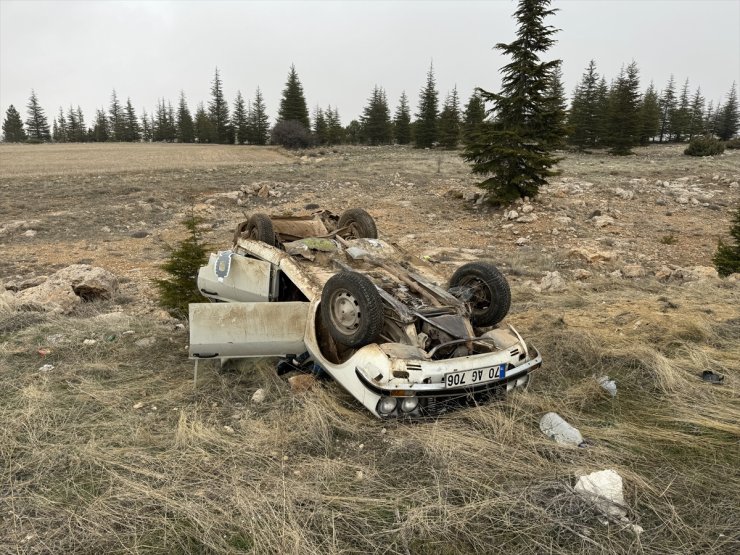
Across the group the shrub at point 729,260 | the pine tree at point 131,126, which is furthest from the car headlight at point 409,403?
the pine tree at point 131,126

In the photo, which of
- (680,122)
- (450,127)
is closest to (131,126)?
(450,127)

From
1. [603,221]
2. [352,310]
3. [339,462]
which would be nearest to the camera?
[339,462]

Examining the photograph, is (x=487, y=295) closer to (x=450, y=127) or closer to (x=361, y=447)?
(x=361, y=447)

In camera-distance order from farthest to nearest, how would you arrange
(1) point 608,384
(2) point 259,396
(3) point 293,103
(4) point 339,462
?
(3) point 293,103 → (1) point 608,384 → (2) point 259,396 → (4) point 339,462

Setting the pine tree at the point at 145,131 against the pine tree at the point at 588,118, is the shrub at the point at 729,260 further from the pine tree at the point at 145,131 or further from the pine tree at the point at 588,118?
the pine tree at the point at 145,131

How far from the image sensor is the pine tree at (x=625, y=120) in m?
34.7

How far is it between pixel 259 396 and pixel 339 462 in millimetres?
1160

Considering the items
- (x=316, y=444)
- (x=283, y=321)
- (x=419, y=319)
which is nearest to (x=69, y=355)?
(x=283, y=321)

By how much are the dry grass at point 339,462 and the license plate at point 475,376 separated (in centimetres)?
23

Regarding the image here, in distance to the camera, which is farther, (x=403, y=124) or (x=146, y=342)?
(x=403, y=124)

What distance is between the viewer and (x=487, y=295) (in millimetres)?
4695

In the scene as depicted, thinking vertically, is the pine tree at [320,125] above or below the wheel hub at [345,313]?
above

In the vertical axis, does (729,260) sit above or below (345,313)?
below

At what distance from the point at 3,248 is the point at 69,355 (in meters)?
9.44
